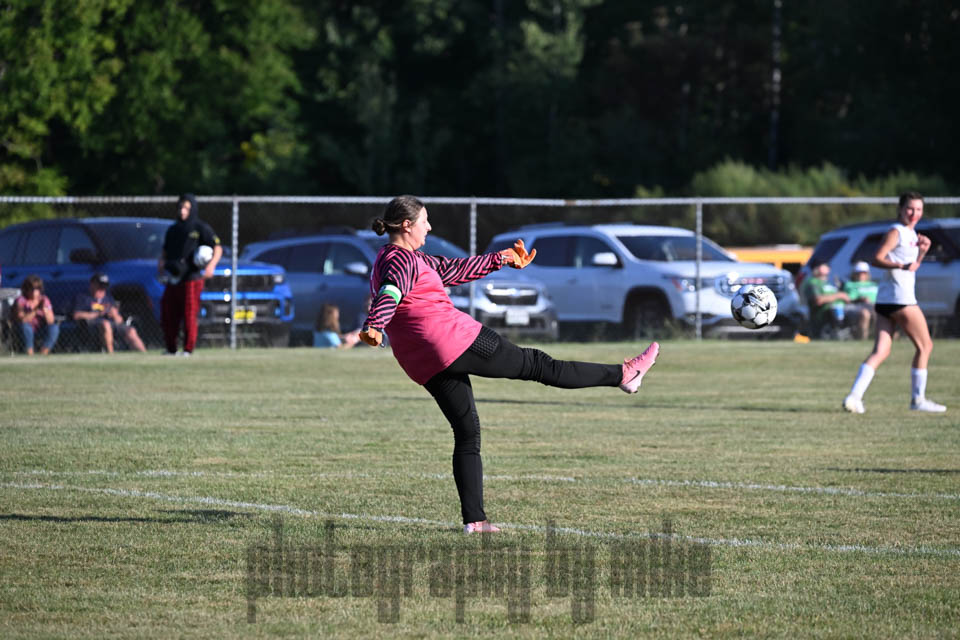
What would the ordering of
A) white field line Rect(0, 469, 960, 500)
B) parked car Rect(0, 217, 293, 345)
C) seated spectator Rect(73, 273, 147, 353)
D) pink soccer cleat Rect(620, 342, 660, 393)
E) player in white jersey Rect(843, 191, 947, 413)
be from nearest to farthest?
pink soccer cleat Rect(620, 342, 660, 393) → white field line Rect(0, 469, 960, 500) → player in white jersey Rect(843, 191, 947, 413) → seated spectator Rect(73, 273, 147, 353) → parked car Rect(0, 217, 293, 345)

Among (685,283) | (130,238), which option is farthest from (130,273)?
(685,283)

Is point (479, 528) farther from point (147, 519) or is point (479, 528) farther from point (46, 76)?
point (46, 76)

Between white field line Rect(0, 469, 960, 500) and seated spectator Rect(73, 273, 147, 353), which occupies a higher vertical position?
seated spectator Rect(73, 273, 147, 353)

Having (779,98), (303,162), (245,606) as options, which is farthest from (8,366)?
(779,98)

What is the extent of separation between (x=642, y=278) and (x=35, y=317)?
9436 mm

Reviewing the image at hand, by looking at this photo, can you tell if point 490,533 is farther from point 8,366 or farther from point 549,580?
point 8,366

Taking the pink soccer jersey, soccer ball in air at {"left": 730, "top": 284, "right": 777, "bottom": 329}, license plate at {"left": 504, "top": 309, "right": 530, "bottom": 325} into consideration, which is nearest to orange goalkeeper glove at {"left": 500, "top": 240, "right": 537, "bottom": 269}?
the pink soccer jersey

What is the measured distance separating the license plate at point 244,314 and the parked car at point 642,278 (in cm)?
458

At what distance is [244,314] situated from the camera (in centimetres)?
2238

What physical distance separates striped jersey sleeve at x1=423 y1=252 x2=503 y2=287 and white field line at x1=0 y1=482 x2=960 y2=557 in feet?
4.24

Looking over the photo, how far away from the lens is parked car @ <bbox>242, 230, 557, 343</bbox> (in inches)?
922

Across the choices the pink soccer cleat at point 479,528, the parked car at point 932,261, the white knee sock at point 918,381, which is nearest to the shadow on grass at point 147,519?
the pink soccer cleat at point 479,528
